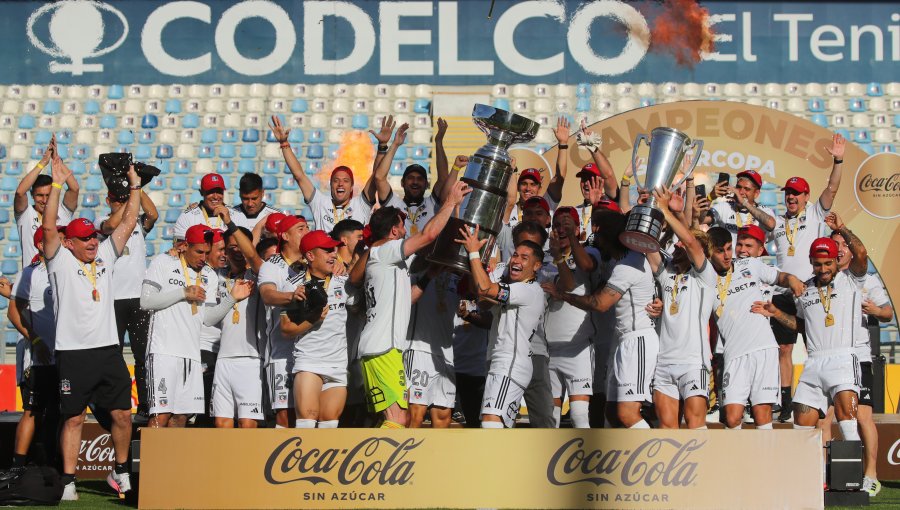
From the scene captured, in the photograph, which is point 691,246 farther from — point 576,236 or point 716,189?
point 716,189

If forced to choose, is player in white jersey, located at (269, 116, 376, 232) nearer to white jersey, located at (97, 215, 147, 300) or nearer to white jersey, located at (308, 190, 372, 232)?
white jersey, located at (308, 190, 372, 232)

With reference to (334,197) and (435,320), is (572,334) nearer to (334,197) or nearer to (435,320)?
(435,320)

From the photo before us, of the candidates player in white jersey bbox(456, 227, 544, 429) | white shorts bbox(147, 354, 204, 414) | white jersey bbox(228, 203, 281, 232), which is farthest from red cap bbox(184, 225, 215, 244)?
player in white jersey bbox(456, 227, 544, 429)

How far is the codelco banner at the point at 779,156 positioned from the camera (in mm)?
12938

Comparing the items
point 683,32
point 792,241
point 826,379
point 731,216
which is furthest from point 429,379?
point 683,32

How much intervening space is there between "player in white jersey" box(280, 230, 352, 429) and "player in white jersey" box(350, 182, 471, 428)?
0.23 m

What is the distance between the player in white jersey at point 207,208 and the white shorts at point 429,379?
207 cm

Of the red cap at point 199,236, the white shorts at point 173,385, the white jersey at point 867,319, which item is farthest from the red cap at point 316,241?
the white jersey at point 867,319

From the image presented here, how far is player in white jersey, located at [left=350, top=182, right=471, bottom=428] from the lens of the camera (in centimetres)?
699

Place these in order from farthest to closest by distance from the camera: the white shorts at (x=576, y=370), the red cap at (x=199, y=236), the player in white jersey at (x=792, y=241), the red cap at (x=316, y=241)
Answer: the player in white jersey at (x=792, y=241)
the red cap at (x=199, y=236)
the white shorts at (x=576, y=370)
the red cap at (x=316, y=241)

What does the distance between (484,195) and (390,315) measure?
95 cm

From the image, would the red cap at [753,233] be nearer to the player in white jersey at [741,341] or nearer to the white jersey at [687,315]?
the player in white jersey at [741,341]

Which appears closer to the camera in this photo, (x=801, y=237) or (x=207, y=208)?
(x=207, y=208)

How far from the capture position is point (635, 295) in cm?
755
